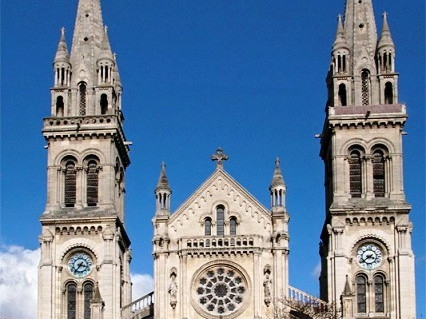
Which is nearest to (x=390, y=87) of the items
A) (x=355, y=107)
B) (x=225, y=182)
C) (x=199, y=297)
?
(x=355, y=107)

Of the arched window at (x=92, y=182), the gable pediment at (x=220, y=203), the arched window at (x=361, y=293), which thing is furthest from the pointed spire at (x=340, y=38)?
the arched window at (x=92, y=182)

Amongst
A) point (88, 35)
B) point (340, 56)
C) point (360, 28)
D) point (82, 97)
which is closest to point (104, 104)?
point (82, 97)

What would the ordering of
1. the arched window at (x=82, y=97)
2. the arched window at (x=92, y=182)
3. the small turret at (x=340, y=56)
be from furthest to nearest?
1. the arched window at (x=82, y=97)
2. the small turret at (x=340, y=56)
3. the arched window at (x=92, y=182)

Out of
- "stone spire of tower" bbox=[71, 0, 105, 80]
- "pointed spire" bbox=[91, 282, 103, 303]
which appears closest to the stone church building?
"pointed spire" bbox=[91, 282, 103, 303]

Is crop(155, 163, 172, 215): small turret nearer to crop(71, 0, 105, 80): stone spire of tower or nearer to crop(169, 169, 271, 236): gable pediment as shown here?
crop(169, 169, 271, 236): gable pediment

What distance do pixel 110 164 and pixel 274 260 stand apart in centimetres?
1148

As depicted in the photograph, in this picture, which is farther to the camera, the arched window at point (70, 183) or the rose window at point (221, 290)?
the arched window at point (70, 183)

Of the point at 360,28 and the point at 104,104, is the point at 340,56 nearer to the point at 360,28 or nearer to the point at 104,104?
the point at 360,28

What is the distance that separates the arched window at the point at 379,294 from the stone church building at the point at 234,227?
2.8 inches

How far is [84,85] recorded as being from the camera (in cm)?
6612

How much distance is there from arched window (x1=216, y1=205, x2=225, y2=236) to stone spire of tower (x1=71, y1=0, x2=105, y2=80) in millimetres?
11704

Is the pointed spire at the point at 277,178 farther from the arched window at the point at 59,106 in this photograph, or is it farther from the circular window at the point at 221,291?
the arched window at the point at 59,106

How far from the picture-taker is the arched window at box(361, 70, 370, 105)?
6444cm

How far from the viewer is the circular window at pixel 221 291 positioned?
60875 mm
